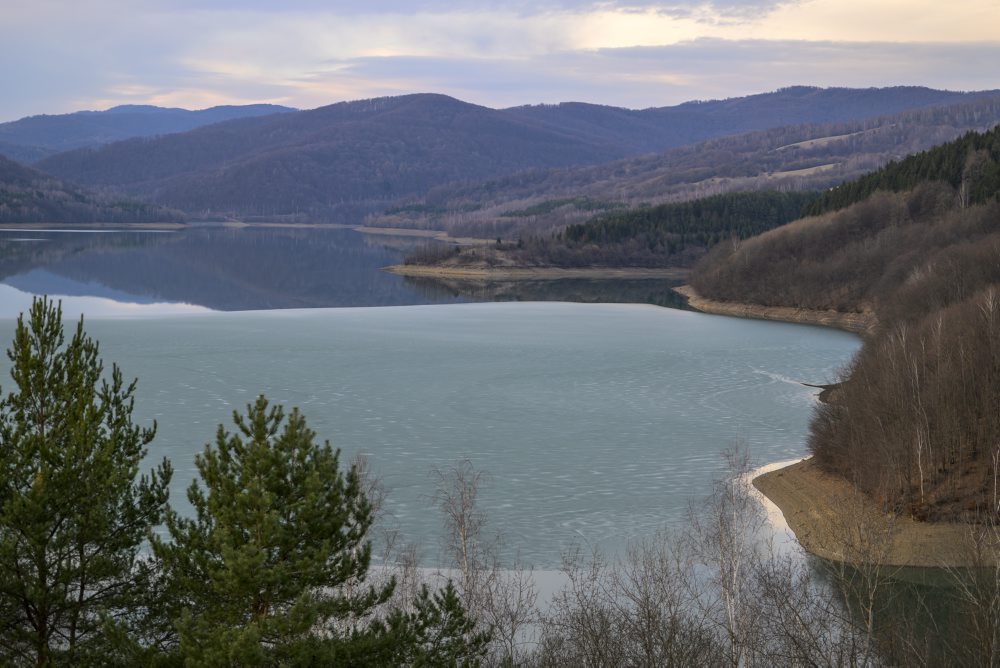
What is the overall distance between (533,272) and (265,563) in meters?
113

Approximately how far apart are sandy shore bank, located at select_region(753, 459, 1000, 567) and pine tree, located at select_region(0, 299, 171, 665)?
12692 mm

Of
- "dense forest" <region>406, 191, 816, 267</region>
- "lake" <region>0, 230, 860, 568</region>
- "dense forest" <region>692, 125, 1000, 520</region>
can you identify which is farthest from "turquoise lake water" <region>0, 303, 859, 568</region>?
"dense forest" <region>406, 191, 816, 267</region>

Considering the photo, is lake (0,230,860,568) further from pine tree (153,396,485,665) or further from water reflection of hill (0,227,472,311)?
pine tree (153,396,485,665)

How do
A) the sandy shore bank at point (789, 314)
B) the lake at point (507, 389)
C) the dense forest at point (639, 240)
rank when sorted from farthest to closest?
the dense forest at point (639, 240), the sandy shore bank at point (789, 314), the lake at point (507, 389)

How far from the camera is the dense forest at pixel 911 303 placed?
2522cm

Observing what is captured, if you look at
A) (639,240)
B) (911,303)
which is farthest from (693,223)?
(911,303)

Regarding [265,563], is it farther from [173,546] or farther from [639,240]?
[639,240]

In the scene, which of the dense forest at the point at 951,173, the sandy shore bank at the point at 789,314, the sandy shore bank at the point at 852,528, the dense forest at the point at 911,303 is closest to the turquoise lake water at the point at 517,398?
the sandy shore bank at the point at 852,528

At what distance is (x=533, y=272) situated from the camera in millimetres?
122188

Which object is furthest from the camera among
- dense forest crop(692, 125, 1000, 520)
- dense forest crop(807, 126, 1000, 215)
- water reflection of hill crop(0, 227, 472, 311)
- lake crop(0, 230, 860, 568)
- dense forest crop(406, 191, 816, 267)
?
dense forest crop(406, 191, 816, 267)

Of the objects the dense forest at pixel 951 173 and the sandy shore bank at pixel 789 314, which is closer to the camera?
the sandy shore bank at pixel 789 314

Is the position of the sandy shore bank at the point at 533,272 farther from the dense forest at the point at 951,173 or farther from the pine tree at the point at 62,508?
the pine tree at the point at 62,508

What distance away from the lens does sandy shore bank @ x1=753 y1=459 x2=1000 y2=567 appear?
814 inches

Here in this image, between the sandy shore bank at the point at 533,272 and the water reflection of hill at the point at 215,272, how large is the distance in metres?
5.00
